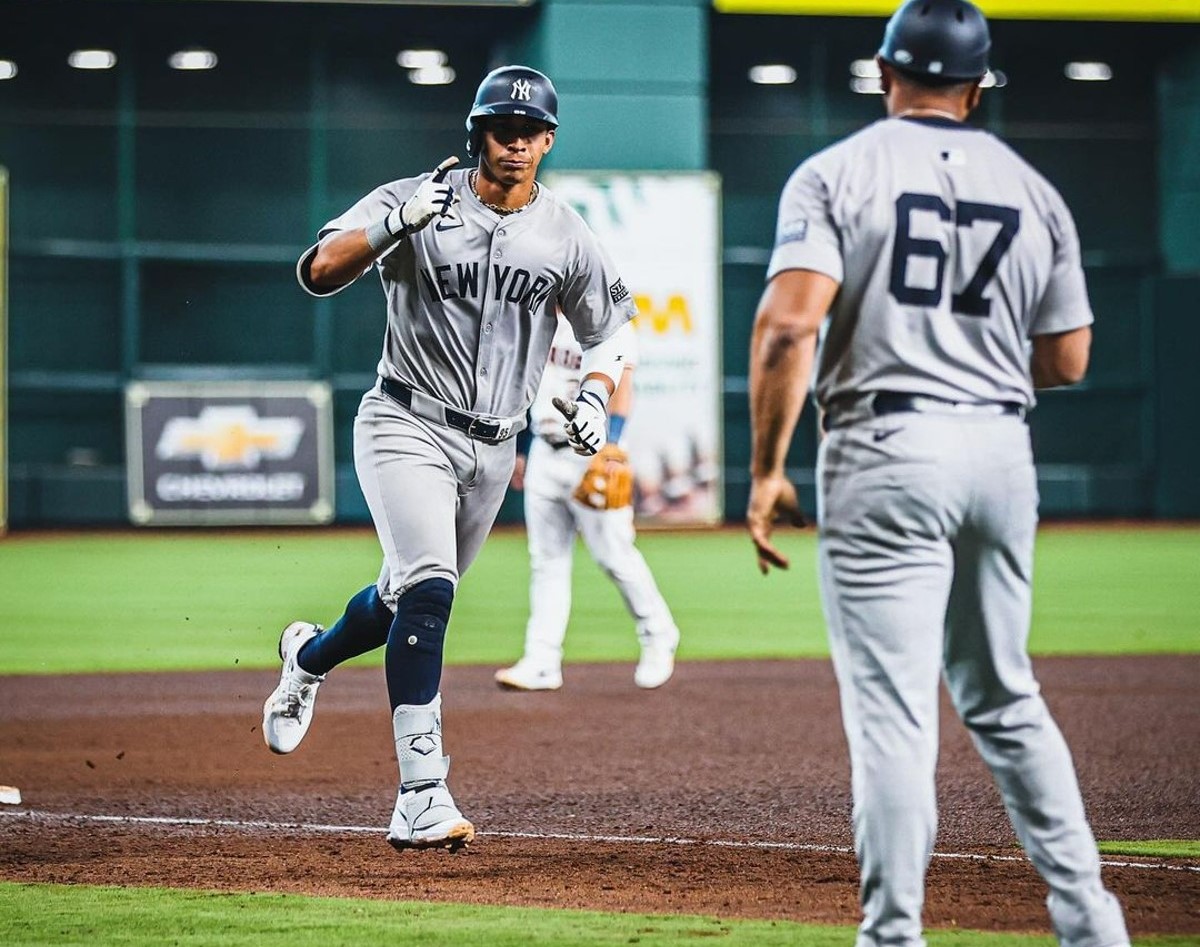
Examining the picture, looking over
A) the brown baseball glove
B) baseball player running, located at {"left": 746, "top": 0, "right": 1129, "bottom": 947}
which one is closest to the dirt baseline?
baseball player running, located at {"left": 746, "top": 0, "right": 1129, "bottom": 947}

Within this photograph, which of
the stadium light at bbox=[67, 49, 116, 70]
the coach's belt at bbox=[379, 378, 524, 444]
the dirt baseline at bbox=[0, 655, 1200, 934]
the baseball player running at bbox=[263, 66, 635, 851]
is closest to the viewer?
the dirt baseline at bbox=[0, 655, 1200, 934]

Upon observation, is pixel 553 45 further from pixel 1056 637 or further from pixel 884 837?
pixel 884 837

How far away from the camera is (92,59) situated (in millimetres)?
26875

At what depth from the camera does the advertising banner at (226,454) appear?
23875 mm

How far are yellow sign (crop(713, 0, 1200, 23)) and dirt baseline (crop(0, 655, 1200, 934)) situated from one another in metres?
15.0

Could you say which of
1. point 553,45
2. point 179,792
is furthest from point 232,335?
point 179,792

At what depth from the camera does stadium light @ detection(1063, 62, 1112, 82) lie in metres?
28.3

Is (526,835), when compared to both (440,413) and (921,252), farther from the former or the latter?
(921,252)

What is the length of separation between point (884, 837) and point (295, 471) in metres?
20.6

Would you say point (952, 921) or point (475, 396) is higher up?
point (475, 396)

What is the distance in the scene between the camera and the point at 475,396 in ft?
20.0

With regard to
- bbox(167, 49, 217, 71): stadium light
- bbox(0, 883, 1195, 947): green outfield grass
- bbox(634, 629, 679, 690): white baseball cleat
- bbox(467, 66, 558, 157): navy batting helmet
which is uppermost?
bbox(167, 49, 217, 71): stadium light

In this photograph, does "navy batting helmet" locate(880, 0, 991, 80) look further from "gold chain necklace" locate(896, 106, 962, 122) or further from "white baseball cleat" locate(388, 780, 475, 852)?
"white baseball cleat" locate(388, 780, 475, 852)

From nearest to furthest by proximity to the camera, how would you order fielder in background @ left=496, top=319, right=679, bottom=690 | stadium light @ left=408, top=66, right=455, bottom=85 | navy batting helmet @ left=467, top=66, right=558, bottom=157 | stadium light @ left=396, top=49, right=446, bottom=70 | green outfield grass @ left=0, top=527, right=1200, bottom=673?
navy batting helmet @ left=467, top=66, right=558, bottom=157 → fielder in background @ left=496, top=319, right=679, bottom=690 → green outfield grass @ left=0, top=527, right=1200, bottom=673 → stadium light @ left=396, top=49, right=446, bottom=70 → stadium light @ left=408, top=66, right=455, bottom=85
